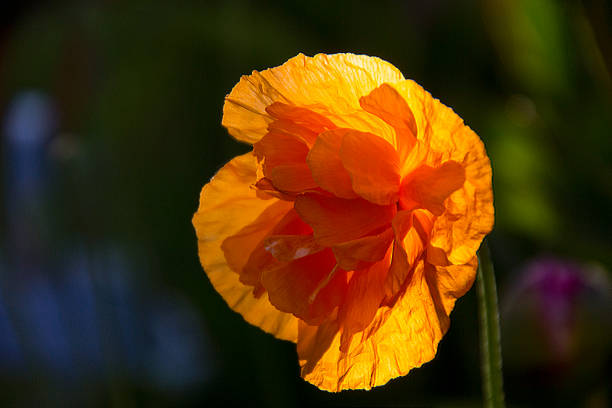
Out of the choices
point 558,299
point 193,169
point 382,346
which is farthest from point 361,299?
point 193,169

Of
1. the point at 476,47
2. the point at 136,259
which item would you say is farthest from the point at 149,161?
the point at 476,47

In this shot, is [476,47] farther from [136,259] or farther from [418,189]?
[418,189]

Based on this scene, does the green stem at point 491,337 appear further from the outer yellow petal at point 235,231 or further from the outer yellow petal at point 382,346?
the outer yellow petal at point 235,231

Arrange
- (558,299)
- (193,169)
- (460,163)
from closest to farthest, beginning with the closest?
(460,163)
(558,299)
(193,169)

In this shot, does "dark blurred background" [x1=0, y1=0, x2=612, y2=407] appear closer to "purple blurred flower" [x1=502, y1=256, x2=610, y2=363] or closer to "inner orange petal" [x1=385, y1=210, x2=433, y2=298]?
"purple blurred flower" [x1=502, y1=256, x2=610, y2=363]

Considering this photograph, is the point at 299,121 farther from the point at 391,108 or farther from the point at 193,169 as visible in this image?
the point at 193,169

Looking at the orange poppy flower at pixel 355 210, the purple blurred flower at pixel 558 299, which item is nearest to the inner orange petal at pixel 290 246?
the orange poppy flower at pixel 355 210

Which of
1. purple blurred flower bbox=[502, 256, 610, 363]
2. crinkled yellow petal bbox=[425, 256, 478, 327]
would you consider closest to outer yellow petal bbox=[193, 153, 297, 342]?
crinkled yellow petal bbox=[425, 256, 478, 327]

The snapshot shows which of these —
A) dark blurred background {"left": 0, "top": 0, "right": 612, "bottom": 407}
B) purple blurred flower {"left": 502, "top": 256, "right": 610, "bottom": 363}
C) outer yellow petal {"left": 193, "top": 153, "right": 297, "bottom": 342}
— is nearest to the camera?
outer yellow petal {"left": 193, "top": 153, "right": 297, "bottom": 342}
